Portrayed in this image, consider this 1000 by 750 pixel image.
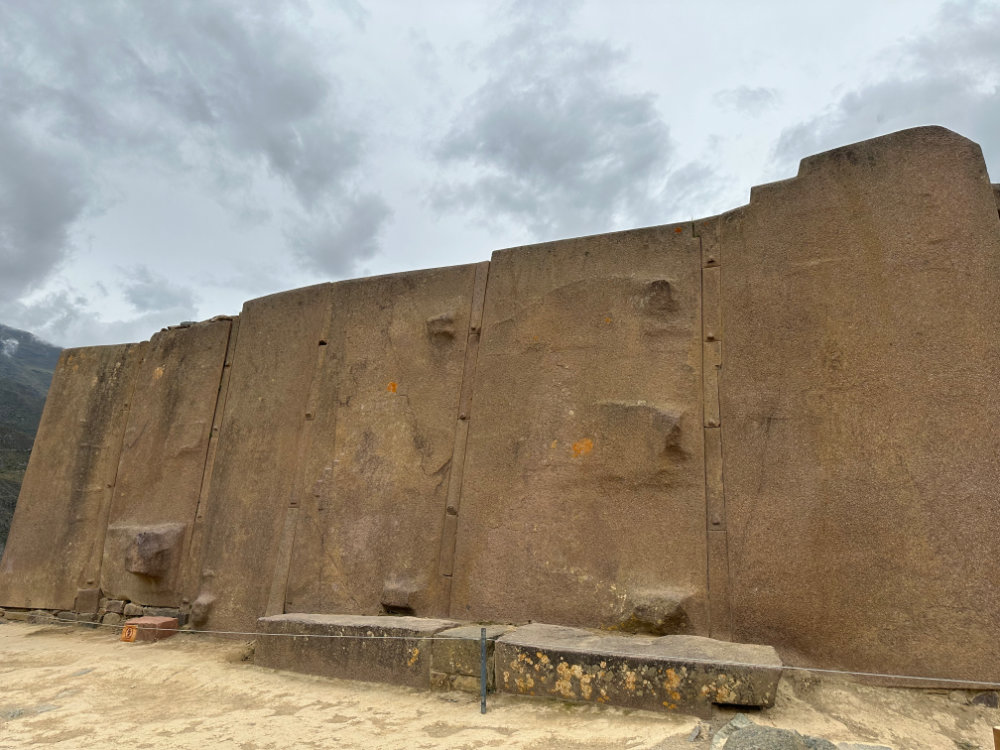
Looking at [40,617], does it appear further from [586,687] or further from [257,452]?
[586,687]

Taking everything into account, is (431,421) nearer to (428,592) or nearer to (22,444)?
(428,592)

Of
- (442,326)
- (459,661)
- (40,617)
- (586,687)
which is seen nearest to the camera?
(586,687)

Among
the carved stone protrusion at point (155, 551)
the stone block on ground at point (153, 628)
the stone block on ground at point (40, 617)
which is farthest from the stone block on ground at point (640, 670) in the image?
the stone block on ground at point (40, 617)

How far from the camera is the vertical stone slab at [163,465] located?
19.2 feet

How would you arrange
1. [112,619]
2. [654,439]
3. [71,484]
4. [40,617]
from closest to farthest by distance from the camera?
[654,439], [112,619], [40,617], [71,484]

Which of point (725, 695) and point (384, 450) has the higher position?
point (384, 450)

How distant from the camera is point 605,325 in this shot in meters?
4.45

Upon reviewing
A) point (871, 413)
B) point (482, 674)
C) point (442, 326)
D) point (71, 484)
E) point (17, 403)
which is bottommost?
point (482, 674)

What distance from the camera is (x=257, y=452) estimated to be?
5.68m

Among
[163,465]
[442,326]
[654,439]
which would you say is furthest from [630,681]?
[163,465]

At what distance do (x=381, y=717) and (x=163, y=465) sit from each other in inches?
159

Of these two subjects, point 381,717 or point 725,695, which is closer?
point 725,695

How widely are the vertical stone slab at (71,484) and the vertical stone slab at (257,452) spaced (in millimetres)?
1579

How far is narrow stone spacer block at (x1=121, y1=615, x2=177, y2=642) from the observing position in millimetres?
5426
